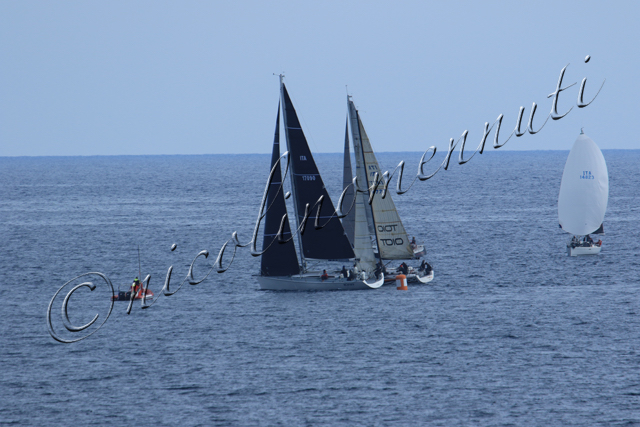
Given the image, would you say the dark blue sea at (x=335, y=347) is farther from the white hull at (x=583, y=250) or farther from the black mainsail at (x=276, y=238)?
the black mainsail at (x=276, y=238)

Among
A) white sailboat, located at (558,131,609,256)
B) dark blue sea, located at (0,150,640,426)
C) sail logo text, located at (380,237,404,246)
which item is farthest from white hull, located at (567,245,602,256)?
sail logo text, located at (380,237,404,246)

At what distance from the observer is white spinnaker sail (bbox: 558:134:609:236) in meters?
84.4

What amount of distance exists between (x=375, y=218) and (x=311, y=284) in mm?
8347

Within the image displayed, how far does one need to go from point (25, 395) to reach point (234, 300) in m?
23.9

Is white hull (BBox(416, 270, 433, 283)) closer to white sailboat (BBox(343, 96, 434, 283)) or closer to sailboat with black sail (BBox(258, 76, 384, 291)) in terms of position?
white sailboat (BBox(343, 96, 434, 283))

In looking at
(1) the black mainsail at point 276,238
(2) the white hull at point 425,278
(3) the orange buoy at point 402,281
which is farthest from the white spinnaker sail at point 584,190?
(1) the black mainsail at point 276,238

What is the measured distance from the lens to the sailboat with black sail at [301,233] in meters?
60.8

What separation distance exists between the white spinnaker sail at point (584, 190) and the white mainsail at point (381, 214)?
90.6 feet

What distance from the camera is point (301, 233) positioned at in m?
62.6

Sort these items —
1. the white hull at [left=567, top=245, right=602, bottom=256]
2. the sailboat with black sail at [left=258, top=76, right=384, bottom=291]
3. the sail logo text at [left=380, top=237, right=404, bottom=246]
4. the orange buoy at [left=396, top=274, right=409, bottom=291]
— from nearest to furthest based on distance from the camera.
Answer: the sailboat with black sail at [left=258, top=76, right=384, bottom=291] → the orange buoy at [left=396, top=274, right=409, bottom=291] → the sail logo text at [left=380, top=237, right=404, bottom=246] → the white hull at [left=567, top=245, right=602, bottom=256]

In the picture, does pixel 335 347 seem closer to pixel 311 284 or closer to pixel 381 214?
pixel 311 284

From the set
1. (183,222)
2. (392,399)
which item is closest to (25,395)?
(392,399)

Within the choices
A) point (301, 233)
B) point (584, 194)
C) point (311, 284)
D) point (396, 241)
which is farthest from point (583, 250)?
point (301, 233)

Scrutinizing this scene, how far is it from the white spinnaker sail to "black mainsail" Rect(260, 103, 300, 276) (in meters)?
37.8
